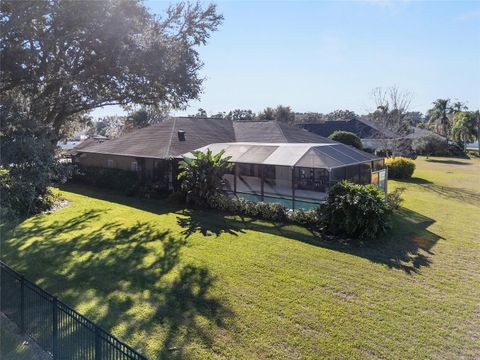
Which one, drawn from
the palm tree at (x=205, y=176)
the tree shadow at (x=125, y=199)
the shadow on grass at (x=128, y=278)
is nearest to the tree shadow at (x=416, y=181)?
the palm tree at (x=205, y=176)

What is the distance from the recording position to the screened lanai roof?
671 inches

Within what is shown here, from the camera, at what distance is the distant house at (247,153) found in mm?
18250

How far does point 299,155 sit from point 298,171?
4839 millimetres

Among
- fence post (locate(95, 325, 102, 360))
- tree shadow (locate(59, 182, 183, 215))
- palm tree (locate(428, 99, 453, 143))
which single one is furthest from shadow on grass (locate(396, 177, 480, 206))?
palm tree (locate(428, 99, 453, 143))

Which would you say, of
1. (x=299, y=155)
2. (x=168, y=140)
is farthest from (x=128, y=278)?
(x=168, y=140)

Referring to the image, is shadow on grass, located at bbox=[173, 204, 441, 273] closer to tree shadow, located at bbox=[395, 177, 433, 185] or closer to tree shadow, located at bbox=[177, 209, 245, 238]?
tree shadow, located at bbox=[177, 209, 245, 238]

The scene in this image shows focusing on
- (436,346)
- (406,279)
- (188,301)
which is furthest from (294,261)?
(436,346)

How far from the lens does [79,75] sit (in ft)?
39.2

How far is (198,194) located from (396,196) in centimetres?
1013

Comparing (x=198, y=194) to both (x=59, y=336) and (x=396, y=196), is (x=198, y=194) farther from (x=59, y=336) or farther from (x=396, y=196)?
(x=59, y=336)

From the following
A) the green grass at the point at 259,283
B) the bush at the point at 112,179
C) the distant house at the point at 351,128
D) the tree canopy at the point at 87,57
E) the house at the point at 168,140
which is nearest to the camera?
the green grass at the point at 259,283

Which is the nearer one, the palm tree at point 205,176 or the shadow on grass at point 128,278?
the shadow on grass at point 128,278

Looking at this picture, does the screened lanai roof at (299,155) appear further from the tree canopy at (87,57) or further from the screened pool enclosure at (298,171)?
the tree canopy at (87,57)

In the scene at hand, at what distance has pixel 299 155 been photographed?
18.0 metres
